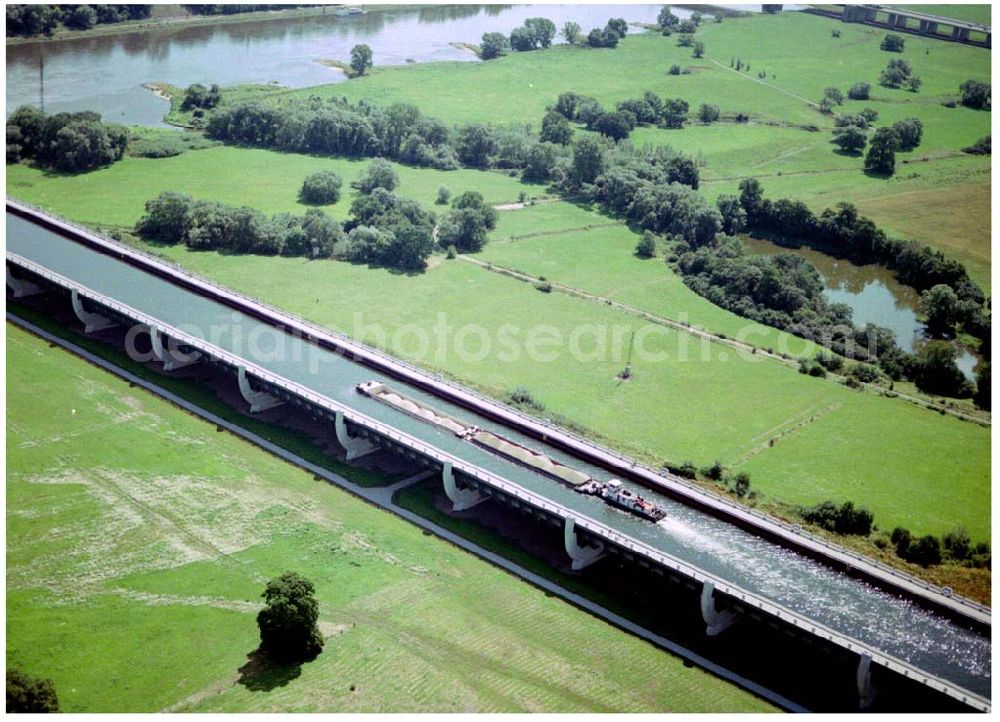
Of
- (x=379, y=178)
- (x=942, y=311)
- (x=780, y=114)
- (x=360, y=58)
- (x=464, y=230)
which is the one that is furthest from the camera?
(x=360, y=58)

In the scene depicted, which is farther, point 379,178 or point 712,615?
point 379,178

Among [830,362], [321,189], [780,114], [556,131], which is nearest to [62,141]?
[321,189]

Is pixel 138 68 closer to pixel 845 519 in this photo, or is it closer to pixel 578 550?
pixel 578 550

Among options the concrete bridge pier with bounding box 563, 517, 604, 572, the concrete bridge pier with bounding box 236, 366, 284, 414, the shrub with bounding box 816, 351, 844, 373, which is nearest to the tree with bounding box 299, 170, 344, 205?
the concrete bridge pier with bounding box 236, 366, 284, 414

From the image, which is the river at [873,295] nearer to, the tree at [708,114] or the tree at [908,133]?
the tree at [908,133]

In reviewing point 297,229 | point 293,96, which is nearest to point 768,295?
point 297,229

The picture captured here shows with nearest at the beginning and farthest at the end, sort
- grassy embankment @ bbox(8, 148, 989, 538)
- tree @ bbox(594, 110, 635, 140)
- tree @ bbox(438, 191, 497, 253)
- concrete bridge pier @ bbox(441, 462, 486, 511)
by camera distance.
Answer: concrete bridge pier @ bbox(441, 462, 486, 511)
grassy embankment @ bbox(8, 148, 989, 538)
tree @ bbox(438, 191, 497, 253)
tree @ bbox(594, 110, 635, 140)

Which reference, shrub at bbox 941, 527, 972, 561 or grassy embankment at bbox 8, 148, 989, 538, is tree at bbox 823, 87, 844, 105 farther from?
shrub at bbox 941, 527, 972, 561
